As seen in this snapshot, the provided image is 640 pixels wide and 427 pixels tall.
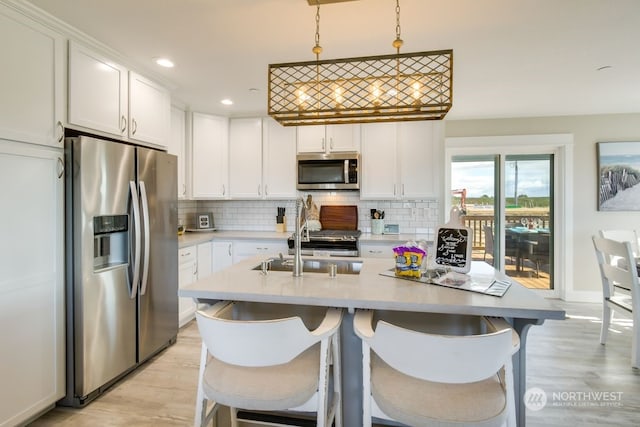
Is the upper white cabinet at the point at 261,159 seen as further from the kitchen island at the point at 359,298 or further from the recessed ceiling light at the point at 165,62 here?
the kitchen island at the point at 359,298

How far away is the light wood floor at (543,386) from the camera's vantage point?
1.91 meters

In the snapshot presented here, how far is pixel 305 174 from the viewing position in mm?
3805

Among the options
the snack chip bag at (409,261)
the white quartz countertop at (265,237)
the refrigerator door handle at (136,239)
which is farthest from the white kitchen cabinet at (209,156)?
the snack chip bag at (409,261)

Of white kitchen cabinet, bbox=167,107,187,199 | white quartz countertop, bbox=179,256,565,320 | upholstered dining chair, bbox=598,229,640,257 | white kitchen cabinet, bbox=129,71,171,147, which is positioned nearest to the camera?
white quartz countertop, bbox=179,256,565,320

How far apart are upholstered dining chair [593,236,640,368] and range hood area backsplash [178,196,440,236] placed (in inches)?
61.7

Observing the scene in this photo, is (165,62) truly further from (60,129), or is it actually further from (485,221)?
(485,221)

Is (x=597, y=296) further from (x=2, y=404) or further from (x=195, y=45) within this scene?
(x=2, y=404)

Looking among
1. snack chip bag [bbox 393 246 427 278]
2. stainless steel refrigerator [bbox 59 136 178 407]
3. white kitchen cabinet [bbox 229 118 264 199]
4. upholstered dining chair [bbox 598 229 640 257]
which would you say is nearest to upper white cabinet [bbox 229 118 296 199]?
white kitchen cabinet [bbox 229 118 264 199]

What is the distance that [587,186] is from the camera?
159 inches

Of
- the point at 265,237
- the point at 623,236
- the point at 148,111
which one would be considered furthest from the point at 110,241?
the point at 623,236

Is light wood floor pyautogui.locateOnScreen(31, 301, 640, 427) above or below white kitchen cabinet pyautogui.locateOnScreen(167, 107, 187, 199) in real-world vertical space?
below

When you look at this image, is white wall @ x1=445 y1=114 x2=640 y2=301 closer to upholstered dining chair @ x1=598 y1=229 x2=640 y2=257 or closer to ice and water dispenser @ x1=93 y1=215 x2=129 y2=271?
upholstered dining chair @ x1=598 y1=229 x2=640 y2=257

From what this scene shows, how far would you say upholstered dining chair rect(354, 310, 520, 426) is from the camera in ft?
3.24

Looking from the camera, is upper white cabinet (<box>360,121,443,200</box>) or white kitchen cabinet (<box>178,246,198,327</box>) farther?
upper white cabinet (<box>360,121,443,200</box>)
